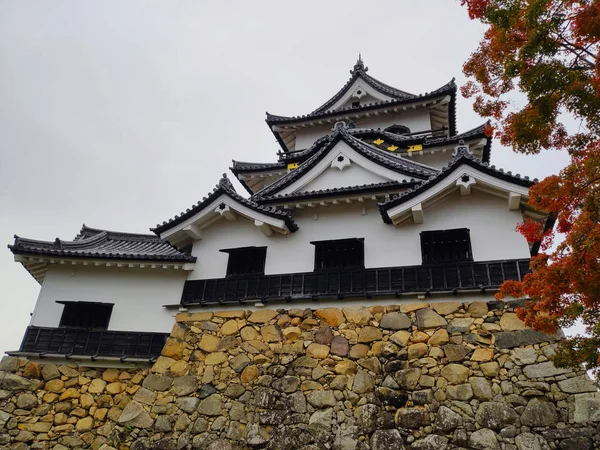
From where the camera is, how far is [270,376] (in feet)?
30.4

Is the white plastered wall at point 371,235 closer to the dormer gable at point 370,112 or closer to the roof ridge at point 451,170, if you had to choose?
the roof ridge at point 451,170

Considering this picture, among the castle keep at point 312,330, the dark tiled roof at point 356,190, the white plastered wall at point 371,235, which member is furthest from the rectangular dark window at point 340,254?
the dark tiled roof at point 356,190

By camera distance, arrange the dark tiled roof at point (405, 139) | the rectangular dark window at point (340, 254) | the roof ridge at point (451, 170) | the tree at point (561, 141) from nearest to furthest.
A: the tree at point (561, 141) < the roof ridge at point (451, 170) < the rectangular dark window at point (340, 254) < the dark tiled roof at point (405, 139)

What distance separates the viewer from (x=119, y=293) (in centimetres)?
1138

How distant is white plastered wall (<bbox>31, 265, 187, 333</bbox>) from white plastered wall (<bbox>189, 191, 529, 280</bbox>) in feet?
2.81

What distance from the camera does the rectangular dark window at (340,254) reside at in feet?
33.6

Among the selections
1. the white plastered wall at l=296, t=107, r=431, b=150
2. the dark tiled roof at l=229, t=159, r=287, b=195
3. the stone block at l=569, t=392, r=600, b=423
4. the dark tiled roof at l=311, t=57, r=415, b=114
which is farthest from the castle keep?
the dark tiled roof at l=311, t=57, r=415, b=114

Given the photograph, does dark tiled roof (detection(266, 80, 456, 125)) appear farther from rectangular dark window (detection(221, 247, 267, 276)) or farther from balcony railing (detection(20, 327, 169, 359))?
balcony railing (detection(20, 327, 169, 359))

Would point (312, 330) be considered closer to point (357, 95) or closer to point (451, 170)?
point (451, 170)

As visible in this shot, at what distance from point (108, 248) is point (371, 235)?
772 cm

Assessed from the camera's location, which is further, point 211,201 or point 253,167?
point 253,167

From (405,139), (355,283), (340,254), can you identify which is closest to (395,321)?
(355,283)

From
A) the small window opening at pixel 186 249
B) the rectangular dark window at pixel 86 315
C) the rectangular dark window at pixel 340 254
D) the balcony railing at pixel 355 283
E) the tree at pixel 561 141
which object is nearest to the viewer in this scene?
the tree at pixel 561 141

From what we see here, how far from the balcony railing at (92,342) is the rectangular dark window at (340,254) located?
170 inches
